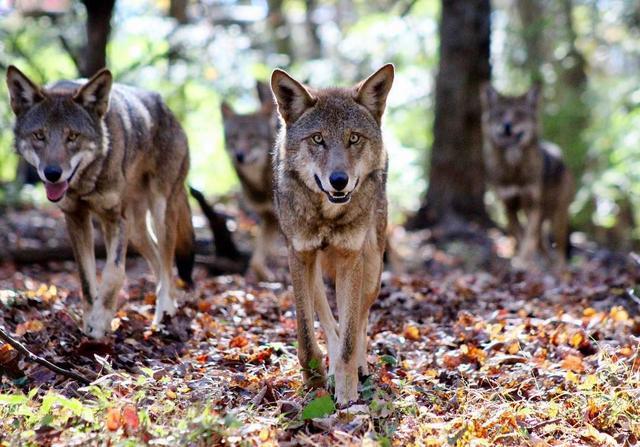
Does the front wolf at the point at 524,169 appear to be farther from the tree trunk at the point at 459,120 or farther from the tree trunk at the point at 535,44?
the tree trunk at the point at 535,44

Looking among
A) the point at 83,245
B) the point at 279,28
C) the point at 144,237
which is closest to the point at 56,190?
the point at 83,245

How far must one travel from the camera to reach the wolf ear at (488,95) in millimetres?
12516

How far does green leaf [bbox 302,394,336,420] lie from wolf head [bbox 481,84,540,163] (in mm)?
8976

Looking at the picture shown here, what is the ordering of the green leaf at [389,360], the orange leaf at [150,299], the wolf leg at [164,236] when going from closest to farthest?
the green leaf at [389,360] < the wolf leg at [164,236] < the orange leaf at [150,299]

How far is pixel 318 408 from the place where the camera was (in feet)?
14.4

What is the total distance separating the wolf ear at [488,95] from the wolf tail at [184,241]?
6302mm

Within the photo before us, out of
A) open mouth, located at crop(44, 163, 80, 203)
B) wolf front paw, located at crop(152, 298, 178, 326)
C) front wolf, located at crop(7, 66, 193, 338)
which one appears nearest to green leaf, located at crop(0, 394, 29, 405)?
front wolf, located at crop(7, 66, 193, 338)

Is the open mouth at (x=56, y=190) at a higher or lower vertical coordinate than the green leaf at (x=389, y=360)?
higher

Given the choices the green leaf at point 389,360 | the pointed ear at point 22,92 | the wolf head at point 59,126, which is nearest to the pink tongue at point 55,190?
the wolf head at point 59,126

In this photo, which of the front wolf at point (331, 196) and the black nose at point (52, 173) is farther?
the black nose at point (52, 173)

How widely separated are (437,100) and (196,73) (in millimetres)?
4131

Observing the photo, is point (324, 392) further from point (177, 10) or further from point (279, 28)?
point (279, 28)

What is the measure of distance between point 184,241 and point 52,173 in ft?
7.73

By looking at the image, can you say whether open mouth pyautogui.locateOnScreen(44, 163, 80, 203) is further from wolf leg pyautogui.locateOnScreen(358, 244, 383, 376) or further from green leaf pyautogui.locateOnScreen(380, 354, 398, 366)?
green leaf pyautogui.locateOnScreen(380, 354, 398, 366)
